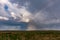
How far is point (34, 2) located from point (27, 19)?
0.87 feet

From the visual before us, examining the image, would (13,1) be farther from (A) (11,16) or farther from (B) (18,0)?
(A) (11,16)

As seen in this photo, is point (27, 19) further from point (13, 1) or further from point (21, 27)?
point (13, 1)

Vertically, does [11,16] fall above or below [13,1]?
below

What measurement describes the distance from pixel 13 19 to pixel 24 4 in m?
0.27

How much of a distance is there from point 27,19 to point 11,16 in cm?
23

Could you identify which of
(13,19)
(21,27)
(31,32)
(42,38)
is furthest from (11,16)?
(42,38)

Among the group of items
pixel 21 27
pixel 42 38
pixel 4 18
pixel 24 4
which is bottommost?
pixel 42 38

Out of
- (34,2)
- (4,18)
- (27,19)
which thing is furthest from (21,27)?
(34,2)

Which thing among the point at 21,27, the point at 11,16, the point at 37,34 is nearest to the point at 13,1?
the point at 11,16

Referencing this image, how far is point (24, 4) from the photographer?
2186 millimetres

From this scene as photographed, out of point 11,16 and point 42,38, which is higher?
point 11,16

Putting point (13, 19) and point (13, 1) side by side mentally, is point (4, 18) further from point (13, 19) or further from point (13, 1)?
point (13, 1)

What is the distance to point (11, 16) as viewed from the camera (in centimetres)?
216

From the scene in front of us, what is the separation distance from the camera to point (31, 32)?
83.7 inches
